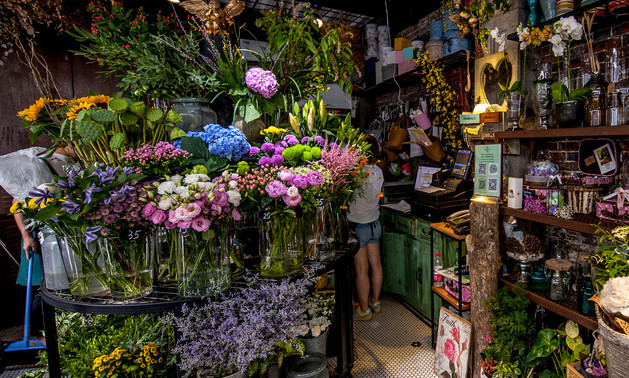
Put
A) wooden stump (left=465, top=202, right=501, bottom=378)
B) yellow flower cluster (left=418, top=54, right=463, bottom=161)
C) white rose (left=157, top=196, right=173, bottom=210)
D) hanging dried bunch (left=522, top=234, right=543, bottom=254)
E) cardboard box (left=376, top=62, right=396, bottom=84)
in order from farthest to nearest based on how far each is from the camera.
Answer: cardboard box (left=376, top=62, right=396, bottom=84) < yellow flower cluster (left=418, top=54, right=463, bottom=161) < wooden stump (left=465, top=202, right=501, bottom=378) < hanging dried bunch (left=522, top=234, right=543, bottom=254) < white rose (left=157, top=196, right=173, bottom=210)

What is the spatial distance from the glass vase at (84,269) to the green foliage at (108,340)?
1.89 feet

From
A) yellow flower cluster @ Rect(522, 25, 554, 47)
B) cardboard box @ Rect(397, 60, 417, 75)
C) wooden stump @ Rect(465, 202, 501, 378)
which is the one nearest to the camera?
yellow flower cluster @ Rect(522, 25, 554, 47)

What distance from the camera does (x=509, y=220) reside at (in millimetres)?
2260

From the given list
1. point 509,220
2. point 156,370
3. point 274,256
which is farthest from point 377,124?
point 156,370

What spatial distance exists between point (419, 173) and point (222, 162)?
292 cm

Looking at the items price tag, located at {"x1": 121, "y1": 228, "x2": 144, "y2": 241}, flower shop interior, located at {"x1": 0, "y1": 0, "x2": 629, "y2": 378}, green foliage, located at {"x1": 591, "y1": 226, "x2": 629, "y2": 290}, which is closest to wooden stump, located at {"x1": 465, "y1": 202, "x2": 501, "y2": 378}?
flower shop interior, located at {"x1": 0, "y1": 0, "x2": 629, "y2": 378}

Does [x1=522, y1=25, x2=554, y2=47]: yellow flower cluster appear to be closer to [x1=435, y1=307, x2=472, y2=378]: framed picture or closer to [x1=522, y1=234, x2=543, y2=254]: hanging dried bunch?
[x1=522, y1=234, x2=543, y2=254]: hanging dried bunch

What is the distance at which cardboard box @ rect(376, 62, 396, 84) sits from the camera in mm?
4343

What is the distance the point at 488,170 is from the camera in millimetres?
2213

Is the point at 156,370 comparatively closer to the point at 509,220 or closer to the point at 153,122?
the point at 153,122

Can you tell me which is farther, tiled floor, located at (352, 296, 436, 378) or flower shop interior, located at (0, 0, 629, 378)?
tiled floor, located at (352, 296, 436, 378)

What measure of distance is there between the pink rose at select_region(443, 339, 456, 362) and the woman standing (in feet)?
3.30

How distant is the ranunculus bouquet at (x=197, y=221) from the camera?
1238mm

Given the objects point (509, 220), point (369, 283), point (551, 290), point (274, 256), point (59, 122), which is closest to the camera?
point (59, 122)
